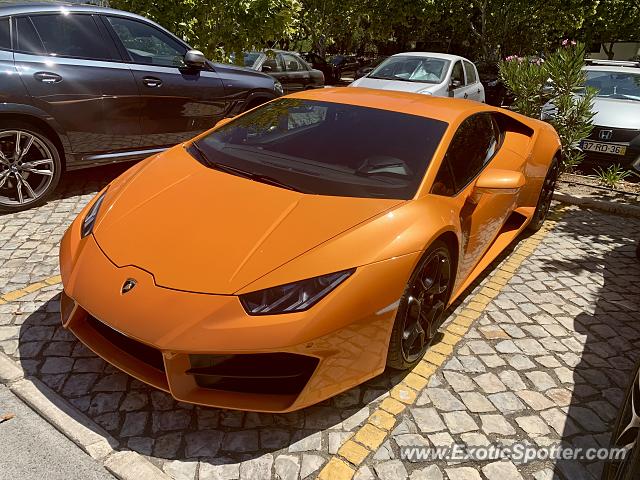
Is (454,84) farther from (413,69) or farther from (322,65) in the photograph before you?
(322,65)

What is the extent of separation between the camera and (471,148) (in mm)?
3352

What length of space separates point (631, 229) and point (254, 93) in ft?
15.5

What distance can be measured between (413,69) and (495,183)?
22.7 ft

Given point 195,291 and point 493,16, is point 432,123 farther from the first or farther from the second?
point 493,16

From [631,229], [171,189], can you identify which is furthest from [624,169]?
[171,189]

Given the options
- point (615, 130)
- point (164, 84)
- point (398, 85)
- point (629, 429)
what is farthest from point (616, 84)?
point (629, 429)

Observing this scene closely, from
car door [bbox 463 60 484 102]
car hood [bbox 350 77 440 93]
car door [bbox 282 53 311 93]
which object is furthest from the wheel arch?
car door [bbox 282 53 311 93]

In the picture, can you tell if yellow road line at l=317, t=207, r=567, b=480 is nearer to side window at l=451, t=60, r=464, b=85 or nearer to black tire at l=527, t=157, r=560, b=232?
black tire at l=527, t=157, r=560, b=232

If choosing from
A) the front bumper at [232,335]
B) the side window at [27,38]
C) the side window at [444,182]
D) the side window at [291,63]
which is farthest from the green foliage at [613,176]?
the side window at [291,63]

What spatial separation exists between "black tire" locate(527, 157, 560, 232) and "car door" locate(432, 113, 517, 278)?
50.8 inches

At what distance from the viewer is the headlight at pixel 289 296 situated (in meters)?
2.09

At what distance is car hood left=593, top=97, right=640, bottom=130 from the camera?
281 inches

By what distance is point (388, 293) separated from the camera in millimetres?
2297

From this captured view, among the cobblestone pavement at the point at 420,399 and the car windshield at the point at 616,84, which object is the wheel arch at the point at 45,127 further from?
the car windshield at the point at 616,84
